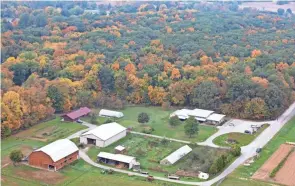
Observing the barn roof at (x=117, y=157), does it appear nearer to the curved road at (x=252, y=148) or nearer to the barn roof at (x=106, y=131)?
the curved road at (x=252, y=148)

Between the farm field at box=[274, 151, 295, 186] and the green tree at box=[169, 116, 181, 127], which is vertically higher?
the green tree at box=[169, 116, 181, 127]

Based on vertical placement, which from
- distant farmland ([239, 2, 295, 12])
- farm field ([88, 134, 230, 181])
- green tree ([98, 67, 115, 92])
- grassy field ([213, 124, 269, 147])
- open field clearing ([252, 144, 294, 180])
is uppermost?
distant farmland ([239, 2, 295, 12])

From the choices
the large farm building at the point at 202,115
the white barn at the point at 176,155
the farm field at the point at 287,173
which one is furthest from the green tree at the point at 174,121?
the farm field at the point at 287,173

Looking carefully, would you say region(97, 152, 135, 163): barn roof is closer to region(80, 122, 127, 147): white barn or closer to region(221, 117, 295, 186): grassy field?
region(80, 122, 127, 147): white barn

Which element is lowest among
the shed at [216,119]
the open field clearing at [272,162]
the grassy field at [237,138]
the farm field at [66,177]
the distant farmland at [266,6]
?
the farm field at [66,177]

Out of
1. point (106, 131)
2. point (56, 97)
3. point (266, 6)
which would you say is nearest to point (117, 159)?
point (106, 131)

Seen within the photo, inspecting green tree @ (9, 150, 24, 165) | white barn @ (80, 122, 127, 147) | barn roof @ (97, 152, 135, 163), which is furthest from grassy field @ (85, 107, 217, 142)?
green tree @ (9, 150, 24, 165)
